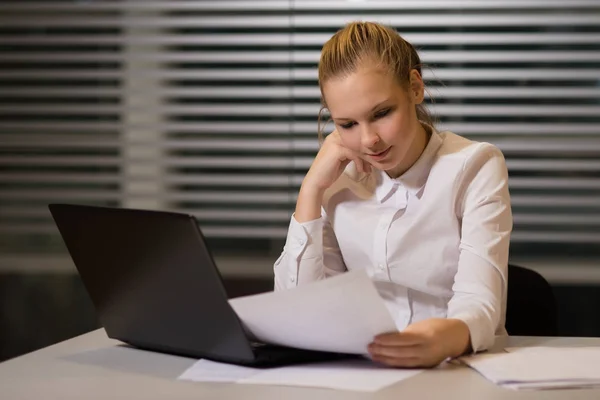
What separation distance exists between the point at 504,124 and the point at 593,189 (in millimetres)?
385

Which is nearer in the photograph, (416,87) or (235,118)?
(416,87)

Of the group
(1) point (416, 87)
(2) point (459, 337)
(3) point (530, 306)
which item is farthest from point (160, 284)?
(3) point (530, 306)

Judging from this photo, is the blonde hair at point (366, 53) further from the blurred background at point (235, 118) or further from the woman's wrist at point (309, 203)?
the blurred background at point (235, 118)

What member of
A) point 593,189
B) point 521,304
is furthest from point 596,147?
point 521,304

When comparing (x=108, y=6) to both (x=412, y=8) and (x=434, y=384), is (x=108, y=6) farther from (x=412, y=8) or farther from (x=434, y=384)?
(x=434, y=384)

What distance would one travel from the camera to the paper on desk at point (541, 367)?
1231 mm

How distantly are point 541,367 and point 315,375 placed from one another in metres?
0.33

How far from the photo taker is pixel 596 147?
3133mm

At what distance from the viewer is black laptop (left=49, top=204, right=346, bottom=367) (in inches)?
50.3

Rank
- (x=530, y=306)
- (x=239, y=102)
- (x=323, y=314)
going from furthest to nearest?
(x=239, y=102) < (x=530, y=306) < (x=323, y=314)

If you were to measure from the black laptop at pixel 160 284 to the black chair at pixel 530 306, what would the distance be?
0.65 metres

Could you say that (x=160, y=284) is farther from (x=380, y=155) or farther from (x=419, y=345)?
(x=380, y=155)

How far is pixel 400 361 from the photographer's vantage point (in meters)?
1.33

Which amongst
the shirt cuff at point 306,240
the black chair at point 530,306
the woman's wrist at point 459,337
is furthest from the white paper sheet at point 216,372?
the black chair at point 530,306
